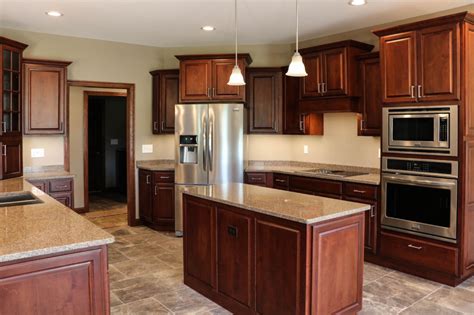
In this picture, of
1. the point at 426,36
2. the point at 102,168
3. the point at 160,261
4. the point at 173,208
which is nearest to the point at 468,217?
the point at 426,36

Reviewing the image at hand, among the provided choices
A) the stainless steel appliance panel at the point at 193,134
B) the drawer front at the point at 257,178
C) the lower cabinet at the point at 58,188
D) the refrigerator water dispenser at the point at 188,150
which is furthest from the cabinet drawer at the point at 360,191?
the lower cabinet at the point at 58,188

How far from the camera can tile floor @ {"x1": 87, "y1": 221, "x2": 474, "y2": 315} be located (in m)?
3.21

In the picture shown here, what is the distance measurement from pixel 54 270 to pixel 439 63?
11.4 feet

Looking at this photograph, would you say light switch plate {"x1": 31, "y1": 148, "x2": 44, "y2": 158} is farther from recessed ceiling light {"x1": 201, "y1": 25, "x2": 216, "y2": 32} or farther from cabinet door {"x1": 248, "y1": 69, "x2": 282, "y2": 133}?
cabinet door {"x1": 248, "y1": 69, "x2": 282, "y2": 133}

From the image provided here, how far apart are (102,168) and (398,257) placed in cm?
681

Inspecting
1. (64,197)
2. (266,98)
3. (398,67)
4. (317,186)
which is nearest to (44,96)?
(64,197)

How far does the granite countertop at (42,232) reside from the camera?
6.23ft

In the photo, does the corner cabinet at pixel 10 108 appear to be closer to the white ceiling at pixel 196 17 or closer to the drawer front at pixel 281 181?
the white ceiling at pixel 196 17

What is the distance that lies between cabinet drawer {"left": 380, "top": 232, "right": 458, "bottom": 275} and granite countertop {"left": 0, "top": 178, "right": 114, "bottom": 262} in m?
3.00

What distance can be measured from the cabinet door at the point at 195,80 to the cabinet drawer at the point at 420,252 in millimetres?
2867

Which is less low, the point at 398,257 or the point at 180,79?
the point at 180,79

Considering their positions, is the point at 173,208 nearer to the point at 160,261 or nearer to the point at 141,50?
the point at 160,261

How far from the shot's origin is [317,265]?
2553 mm

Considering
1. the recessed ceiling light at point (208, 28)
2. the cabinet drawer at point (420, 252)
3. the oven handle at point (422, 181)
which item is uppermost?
the recessed ceiling light at point (208, 28)
